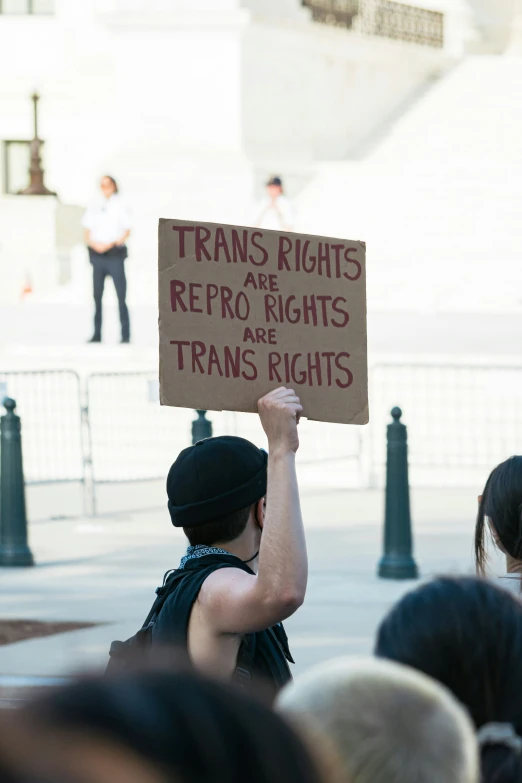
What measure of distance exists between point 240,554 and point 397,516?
6.27 meters

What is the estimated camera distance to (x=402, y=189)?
31344mm

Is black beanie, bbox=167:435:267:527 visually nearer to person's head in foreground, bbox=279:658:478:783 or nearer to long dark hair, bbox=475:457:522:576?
long dark hair, bbox=475:457:522:576

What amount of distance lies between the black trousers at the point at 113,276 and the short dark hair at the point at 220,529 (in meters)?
16.4

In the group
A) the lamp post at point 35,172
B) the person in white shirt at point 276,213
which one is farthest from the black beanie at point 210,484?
the lamp post at point 35,172

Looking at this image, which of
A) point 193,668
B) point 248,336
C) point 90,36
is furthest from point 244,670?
point 90,36

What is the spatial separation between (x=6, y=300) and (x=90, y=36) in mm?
6094

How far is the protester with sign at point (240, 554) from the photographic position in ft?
10.1

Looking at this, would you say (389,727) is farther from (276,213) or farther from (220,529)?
(276,213)

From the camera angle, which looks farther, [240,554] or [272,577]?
[240,554]

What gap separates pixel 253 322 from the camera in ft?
11.8

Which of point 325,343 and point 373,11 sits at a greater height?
point 373,11

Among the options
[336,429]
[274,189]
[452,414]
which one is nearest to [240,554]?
[452,414]

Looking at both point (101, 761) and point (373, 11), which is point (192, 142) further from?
point (101, 761)

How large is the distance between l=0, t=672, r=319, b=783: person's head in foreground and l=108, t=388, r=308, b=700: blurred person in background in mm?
1800
